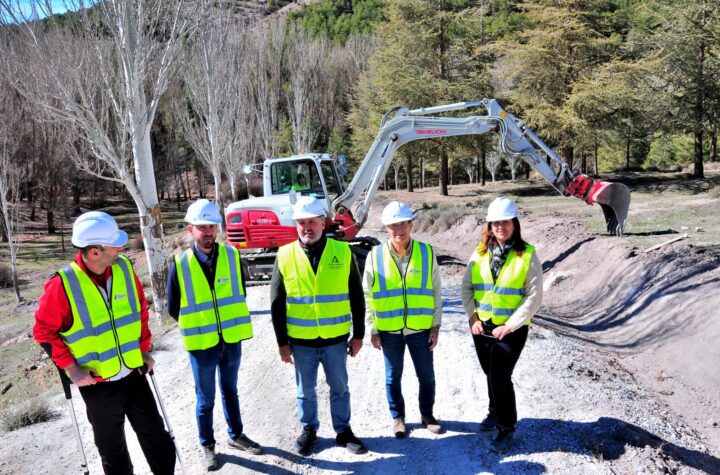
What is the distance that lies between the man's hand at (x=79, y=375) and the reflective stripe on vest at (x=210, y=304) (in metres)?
0.74

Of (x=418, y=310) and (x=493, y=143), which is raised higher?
(x=493, y=143)

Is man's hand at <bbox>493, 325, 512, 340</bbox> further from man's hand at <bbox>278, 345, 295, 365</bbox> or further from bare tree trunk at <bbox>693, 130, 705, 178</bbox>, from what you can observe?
bare tree trunk at <bbox>693, 130, 705, 178</bbox>

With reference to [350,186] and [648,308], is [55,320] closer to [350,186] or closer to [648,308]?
[350,186]

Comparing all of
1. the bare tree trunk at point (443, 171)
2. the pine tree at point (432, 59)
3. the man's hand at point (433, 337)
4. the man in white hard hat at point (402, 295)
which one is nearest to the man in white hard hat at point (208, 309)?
the man in white hard hat at point (402, 295)

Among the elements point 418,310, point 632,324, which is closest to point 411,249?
point 418,310

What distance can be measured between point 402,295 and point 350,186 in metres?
6.63

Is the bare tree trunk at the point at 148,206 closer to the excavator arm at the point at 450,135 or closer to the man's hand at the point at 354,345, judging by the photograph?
the excavator arm at the point at 450,135

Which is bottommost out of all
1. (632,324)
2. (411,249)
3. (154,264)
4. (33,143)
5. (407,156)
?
(632,324)

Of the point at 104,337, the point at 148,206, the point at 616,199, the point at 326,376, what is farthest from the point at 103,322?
the point at 616,199

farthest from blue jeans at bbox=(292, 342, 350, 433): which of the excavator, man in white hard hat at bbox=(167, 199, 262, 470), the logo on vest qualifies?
the excavator

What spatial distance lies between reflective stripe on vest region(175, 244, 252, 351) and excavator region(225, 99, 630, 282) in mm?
5126

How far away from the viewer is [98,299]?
3209 millimetres

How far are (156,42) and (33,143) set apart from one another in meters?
25.9

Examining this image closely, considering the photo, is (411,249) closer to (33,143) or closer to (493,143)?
(493,143)
